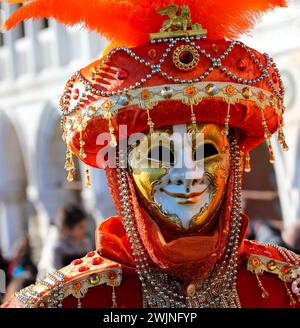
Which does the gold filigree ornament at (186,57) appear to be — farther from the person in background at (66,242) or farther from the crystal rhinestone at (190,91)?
the person in background at (66,242)

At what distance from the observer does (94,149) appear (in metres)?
2.32

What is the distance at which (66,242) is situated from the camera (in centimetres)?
404

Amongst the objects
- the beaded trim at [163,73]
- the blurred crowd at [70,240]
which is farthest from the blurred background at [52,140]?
the beaded trim at [163,73]

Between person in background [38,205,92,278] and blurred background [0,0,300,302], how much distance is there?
122 inches

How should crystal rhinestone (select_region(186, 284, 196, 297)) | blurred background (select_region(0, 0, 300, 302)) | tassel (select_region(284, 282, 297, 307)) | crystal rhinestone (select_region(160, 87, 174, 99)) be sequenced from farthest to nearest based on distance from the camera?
blurred background (select_region(0, 0, 300, 302)) < tassel (select_region(284, 282, 297, 307)) < crystal rhinestone (select_region(186, 284, 196, 297)) < crystal rhinestone (select_region(160, 87, 174, 99))

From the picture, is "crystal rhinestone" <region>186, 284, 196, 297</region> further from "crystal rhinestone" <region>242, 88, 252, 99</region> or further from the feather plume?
the feather plume

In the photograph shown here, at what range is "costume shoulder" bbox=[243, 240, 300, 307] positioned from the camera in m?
2.36

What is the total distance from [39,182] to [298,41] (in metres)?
5.86

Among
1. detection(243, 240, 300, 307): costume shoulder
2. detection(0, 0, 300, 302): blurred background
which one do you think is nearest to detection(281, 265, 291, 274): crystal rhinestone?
detection(243, 240, 300, 307): costume shoulder

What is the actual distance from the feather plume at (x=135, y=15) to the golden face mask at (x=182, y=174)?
33cm

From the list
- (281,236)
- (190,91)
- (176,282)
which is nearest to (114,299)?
(176,282)

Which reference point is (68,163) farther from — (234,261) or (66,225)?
(66,225)

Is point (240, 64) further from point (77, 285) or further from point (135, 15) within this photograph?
point (77, 285)
